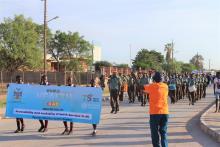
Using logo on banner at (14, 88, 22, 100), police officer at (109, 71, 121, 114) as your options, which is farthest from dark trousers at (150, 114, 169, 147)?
police officer at (109, 71, 121, 114)

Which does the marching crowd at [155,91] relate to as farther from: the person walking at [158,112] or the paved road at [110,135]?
the paved road at [110,135]

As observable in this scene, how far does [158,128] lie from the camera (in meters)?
10.0

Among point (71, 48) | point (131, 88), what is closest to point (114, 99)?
point (131, 88)

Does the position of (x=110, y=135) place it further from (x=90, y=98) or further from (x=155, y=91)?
(x=155, y=91)

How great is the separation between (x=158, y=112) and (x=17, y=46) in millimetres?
49392

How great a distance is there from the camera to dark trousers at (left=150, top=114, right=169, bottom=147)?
32.4 ft

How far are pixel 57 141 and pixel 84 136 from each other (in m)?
1.15

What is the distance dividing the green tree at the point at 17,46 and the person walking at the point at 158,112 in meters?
48.2

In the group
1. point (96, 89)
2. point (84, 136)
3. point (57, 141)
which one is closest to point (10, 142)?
point (57, 141)

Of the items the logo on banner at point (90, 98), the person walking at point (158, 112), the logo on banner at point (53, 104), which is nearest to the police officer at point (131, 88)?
the logo on banner at point (53, 104)

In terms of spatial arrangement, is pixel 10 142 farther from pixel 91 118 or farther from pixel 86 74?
pixel 86 74

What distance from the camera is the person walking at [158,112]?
32.6ft

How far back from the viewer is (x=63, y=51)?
83000mm

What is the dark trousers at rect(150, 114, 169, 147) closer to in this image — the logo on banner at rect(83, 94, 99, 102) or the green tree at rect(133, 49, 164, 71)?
the logo on banner at rect(83, 94, 99, 102)
